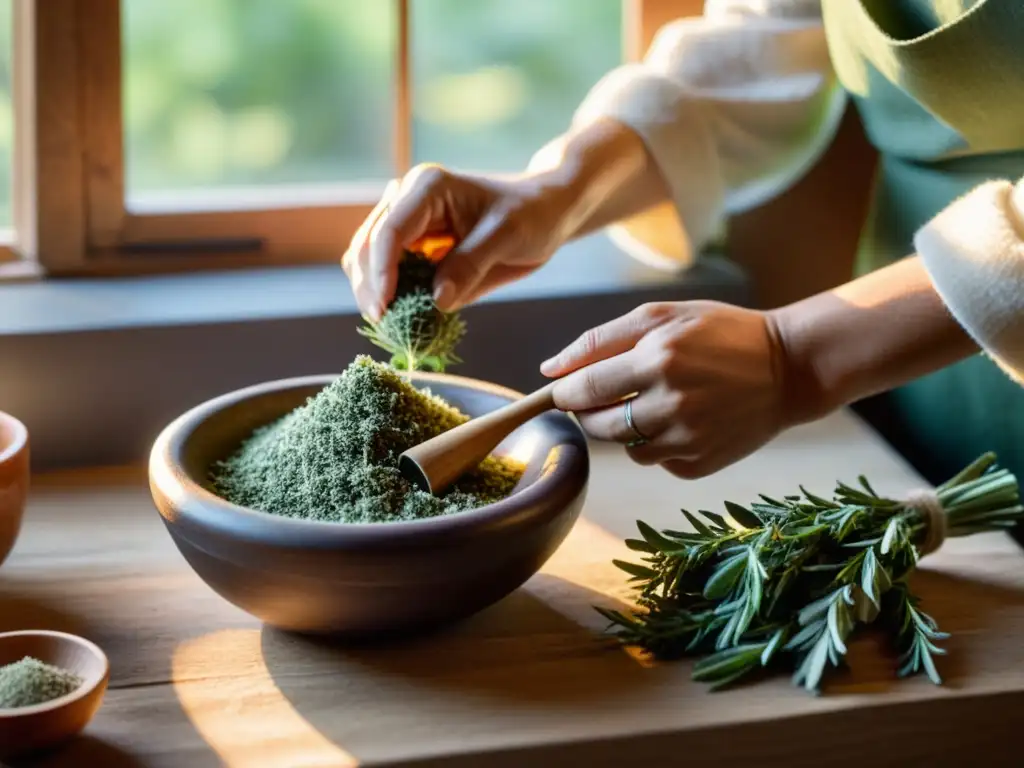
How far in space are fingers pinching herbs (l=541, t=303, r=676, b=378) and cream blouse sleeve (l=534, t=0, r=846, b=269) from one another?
10.7 inches

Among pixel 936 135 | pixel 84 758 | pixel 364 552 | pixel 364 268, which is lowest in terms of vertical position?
pixel 84 758

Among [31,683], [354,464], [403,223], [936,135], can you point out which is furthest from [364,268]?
[936,135]

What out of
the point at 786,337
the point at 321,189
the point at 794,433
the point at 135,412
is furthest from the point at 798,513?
the point at 321,189

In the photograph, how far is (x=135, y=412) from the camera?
3.73ft

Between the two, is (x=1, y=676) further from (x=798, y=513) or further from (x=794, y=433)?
(x=794, y=433)

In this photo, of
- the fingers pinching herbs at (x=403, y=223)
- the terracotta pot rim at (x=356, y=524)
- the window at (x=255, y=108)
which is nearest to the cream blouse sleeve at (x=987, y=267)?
the terracotta pot rim at (x=356, y=524)

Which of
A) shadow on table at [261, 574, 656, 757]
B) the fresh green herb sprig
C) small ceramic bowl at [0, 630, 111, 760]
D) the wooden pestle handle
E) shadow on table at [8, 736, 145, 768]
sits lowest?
shadow on table at [8, 736, 145, 768]

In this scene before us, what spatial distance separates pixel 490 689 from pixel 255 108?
0.73 metres

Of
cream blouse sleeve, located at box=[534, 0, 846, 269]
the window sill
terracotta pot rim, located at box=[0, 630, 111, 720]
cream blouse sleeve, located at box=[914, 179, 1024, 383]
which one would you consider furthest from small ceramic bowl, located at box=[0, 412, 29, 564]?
cream blouse sleeve, located at box=[914, 179, 1024, 383]

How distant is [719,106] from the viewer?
3.95 feet

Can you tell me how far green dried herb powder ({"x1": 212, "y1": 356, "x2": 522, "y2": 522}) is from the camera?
834mm

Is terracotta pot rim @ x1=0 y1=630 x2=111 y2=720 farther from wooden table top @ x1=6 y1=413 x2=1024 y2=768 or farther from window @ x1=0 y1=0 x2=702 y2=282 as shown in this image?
window @ x1=0 y1=0 x2=702 y2=282

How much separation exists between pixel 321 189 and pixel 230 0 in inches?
8.3

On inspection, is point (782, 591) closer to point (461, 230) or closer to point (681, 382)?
point (681, 382)
